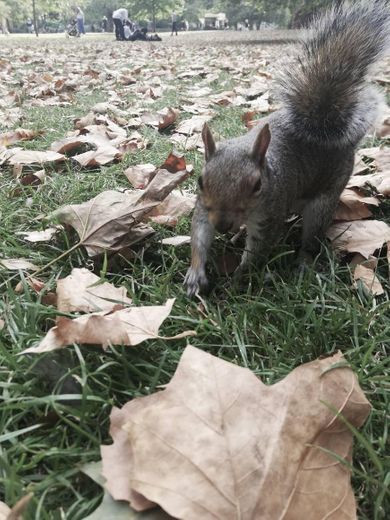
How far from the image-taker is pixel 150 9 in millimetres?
30750

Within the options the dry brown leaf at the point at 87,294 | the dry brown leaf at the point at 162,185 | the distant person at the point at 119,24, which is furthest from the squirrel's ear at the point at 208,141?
the distant person at the point at 119,24

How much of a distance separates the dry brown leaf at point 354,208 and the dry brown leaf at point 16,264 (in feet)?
3.23

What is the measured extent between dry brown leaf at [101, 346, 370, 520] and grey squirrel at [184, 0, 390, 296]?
56cm

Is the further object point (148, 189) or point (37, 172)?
point (37, 172)

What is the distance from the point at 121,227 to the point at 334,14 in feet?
3.87

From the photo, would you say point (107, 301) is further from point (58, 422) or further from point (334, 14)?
point (334, 14)

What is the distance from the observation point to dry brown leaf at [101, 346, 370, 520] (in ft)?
2.15

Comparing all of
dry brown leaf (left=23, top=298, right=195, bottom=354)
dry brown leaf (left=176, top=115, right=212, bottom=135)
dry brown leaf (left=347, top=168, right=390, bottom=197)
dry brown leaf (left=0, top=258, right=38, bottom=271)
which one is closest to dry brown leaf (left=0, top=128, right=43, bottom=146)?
dry brown leaf (left=176, top=115, right=212, bottom=135)

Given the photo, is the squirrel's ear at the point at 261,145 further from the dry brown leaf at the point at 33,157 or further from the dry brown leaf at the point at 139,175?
the dry brown leaf at the point at 33,157

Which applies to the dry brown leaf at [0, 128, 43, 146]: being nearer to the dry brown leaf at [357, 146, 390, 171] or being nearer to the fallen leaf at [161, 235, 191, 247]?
the fallen leaf at [161, 235, 191, 247]

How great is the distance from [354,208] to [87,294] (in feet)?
3.30

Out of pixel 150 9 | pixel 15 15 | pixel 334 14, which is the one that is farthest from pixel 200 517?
pixel 15 15

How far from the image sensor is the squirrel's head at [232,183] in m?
1.28

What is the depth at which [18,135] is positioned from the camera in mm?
2592
